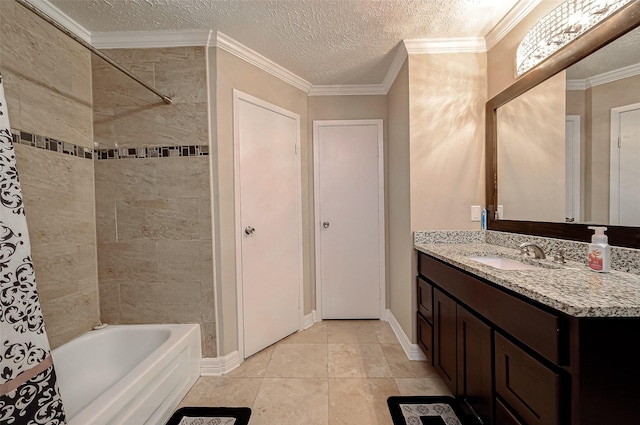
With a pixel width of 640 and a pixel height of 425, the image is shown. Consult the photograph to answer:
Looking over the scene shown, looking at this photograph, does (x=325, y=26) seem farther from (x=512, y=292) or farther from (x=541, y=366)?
(x=541, y=366)

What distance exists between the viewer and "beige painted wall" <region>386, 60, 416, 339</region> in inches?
78.2

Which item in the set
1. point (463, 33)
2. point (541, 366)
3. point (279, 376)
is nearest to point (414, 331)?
point (279, 376)

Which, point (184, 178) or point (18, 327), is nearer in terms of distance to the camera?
point (18, 327)

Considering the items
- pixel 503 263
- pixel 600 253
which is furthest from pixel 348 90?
pixel 600 253

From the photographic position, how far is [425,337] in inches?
70.1

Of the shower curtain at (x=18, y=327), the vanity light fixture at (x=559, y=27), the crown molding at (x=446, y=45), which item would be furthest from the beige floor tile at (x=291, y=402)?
the crown molding at (x=446, y=45)

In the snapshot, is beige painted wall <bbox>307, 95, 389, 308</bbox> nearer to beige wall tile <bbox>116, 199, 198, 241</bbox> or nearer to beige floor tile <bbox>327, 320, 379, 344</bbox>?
beige floor tile <bbox>327, 320, 379, 344</bbox>

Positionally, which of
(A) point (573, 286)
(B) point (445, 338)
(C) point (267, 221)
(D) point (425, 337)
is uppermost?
(C) point (267, 221)

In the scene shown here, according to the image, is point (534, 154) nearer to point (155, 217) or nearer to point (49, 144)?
point (155, 217)

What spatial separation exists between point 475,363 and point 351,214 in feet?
5.37

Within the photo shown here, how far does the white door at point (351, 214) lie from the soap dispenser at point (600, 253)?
5.26ft

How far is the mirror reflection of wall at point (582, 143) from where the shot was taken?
108 centimetres

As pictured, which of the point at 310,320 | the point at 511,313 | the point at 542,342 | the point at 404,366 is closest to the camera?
the point at 542,342

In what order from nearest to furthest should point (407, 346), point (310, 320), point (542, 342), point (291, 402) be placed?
point (542, 342), point (291, 402), point (407, 346), point (310, 320)
